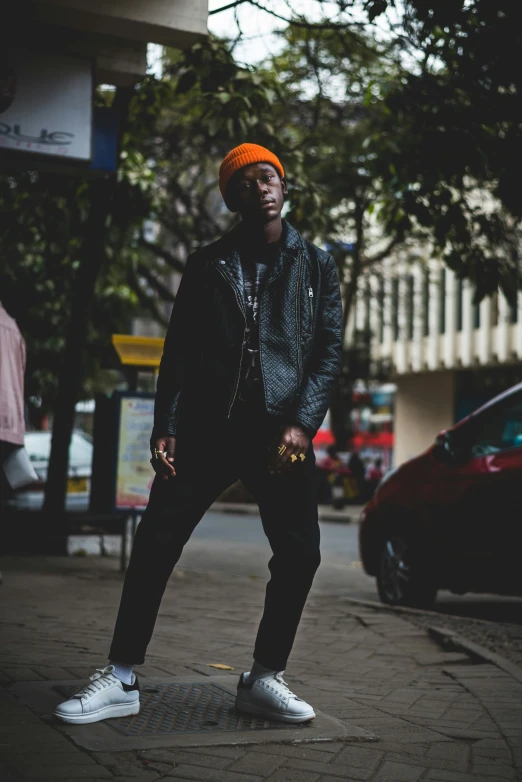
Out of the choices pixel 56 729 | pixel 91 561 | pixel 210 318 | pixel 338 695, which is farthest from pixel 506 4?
pixel 91 561

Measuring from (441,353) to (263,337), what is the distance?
116 feet

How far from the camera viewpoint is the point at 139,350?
947 cm

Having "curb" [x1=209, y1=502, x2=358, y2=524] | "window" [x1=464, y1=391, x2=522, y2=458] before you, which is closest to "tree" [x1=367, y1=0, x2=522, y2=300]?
"window" [x1=464, y1=391, x2=522, y2=458]

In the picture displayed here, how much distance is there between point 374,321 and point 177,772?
4240cm

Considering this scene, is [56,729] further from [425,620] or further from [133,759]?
[425,620]

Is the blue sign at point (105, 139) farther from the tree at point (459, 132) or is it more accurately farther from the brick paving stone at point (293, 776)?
the brick paving stone at point (293, 776)

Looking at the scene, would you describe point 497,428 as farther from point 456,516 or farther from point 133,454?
point 133,454

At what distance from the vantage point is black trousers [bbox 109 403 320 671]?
3.68 metres

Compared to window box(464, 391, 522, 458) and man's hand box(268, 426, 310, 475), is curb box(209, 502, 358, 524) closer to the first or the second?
window box(464, 391, 522, 458)

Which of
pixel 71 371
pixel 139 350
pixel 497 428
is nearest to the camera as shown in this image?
pixel 497 428

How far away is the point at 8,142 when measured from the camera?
6430mm

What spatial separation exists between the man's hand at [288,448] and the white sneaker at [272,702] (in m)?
0.78

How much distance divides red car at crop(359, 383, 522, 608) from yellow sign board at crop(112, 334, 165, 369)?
7.73ft

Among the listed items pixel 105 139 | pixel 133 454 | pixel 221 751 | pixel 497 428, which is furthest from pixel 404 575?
pixel 221 751
